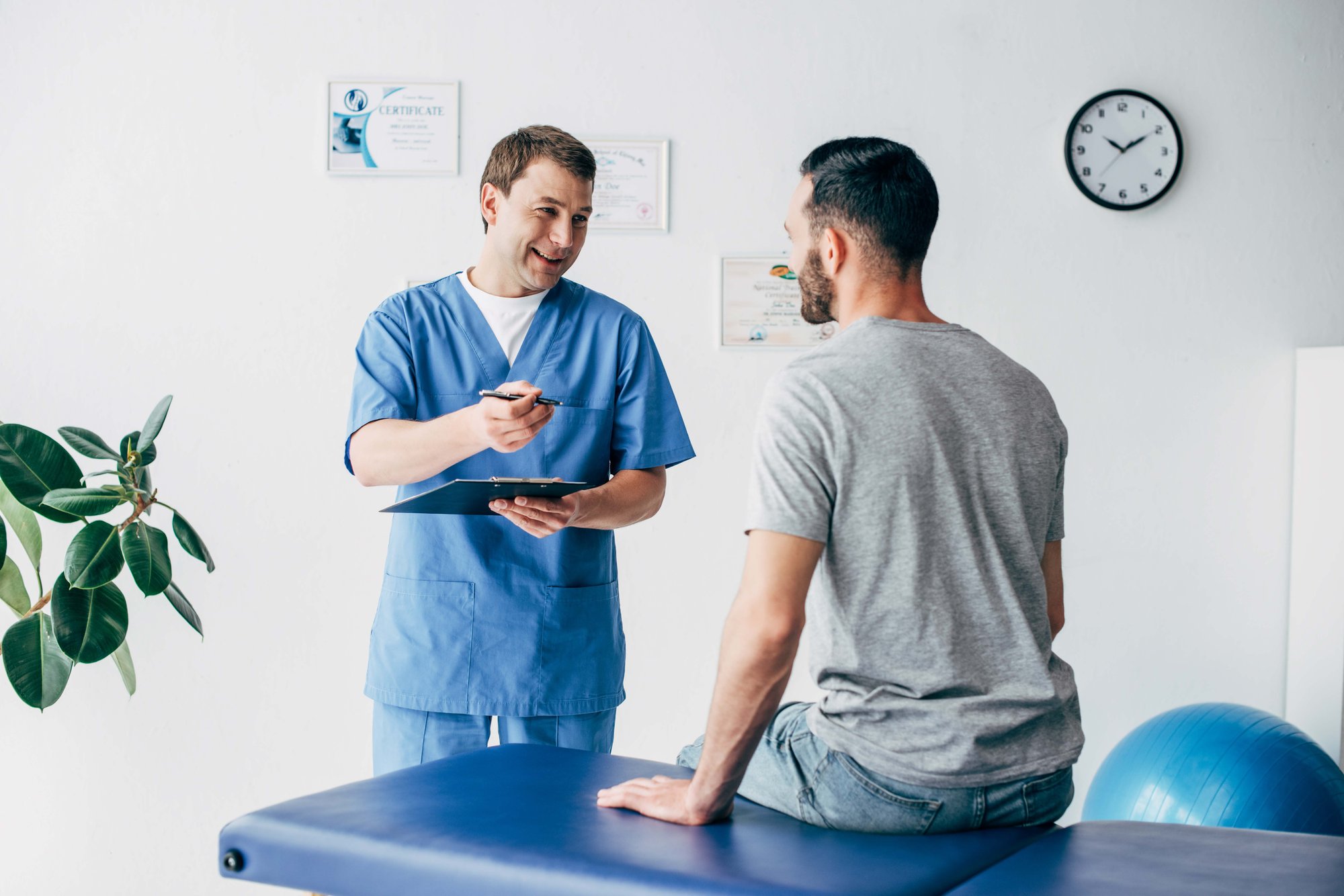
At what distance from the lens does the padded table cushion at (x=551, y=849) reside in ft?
3.29

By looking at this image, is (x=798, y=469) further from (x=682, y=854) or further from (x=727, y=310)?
(x=727, y=310)

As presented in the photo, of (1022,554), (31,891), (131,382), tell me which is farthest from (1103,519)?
(31,891)

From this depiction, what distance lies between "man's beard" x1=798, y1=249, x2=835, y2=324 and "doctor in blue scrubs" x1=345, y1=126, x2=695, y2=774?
514mm

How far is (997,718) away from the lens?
3.56 ft

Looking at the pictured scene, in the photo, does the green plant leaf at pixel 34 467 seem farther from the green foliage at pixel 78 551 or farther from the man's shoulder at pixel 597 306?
the man's shoulder at pixel 597 306

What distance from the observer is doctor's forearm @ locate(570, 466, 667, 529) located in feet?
5.26

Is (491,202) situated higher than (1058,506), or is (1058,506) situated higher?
(491,202)

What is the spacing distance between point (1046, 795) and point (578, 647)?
795 mm

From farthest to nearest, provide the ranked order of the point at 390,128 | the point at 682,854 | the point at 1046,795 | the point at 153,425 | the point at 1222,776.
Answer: the point at 390,128 → the point at 153,425 → the point at 1222,776 → the point at 1046,795 → the point at 682,854

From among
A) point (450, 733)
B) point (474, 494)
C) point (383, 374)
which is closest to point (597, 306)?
point (383, 374)

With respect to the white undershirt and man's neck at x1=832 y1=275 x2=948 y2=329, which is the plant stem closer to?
the white undershirt

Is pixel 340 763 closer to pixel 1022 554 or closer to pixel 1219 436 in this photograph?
pixel 1022 554

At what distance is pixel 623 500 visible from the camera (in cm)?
167

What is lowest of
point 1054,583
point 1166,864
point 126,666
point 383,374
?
point 126,666
